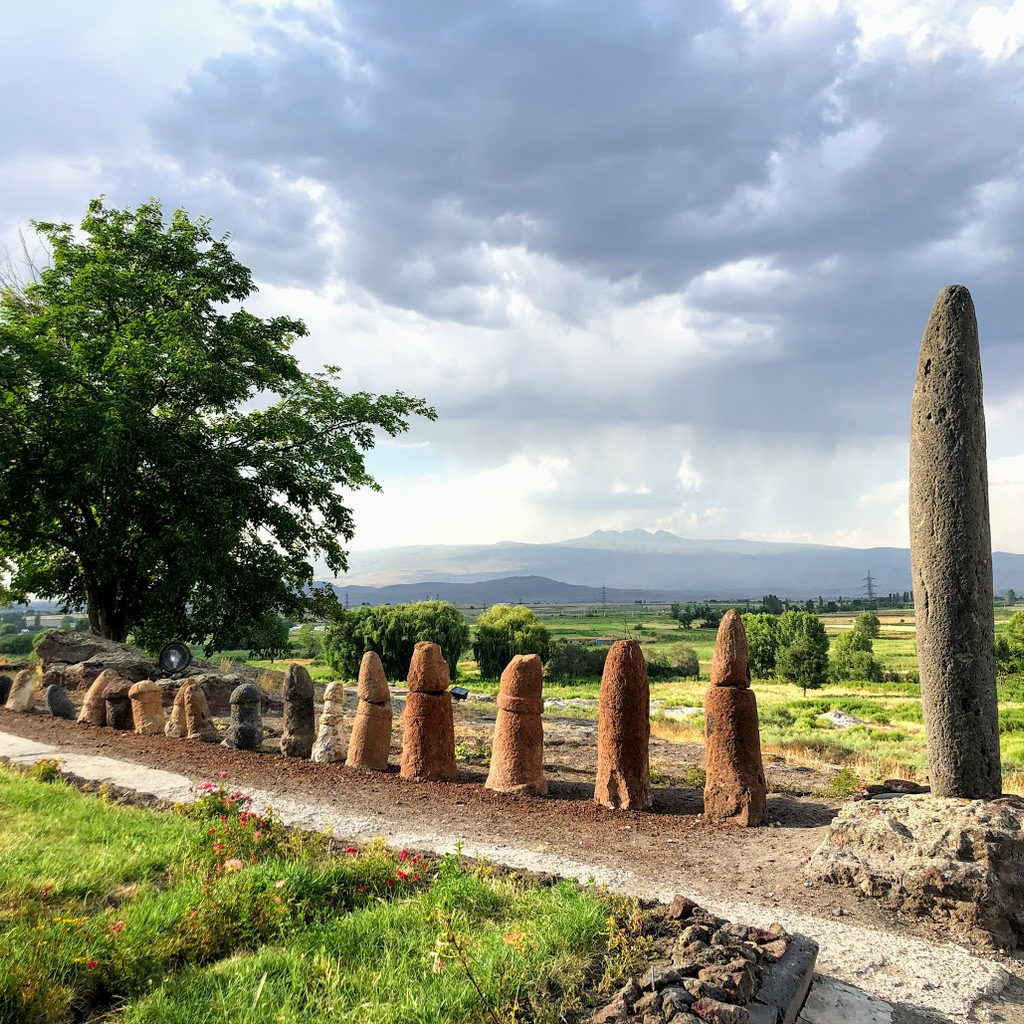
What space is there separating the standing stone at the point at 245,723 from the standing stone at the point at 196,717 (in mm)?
926

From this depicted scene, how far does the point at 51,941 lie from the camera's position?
568 centimetres

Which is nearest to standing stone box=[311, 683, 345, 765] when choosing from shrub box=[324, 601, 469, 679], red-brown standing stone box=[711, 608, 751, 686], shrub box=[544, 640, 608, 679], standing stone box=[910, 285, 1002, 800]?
red-brown standing stone box=[711, 608, 751, 686]

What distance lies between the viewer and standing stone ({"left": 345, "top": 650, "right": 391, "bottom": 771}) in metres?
13.7

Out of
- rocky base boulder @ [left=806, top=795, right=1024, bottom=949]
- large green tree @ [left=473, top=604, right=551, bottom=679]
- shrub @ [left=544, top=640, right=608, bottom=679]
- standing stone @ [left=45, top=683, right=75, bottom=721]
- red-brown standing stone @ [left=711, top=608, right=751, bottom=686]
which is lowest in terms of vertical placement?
shrub @ [left=544, top=640, right=608, bottom=679]

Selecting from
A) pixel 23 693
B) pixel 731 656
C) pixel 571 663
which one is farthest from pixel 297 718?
pixel 571 663

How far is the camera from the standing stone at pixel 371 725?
13672 millimetres

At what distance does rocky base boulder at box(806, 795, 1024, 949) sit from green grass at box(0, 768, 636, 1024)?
3.31 meters

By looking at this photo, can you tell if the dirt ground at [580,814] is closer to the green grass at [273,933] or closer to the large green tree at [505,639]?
the green grass at [273,933]

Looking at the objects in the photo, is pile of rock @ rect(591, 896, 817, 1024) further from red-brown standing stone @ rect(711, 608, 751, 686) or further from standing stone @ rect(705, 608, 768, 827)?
red-brown standing stone @ rect(711, 608, 751, 686)

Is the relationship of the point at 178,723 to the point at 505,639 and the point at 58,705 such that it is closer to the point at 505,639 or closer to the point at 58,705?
the point at 58,705

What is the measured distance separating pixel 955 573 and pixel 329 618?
2250cm

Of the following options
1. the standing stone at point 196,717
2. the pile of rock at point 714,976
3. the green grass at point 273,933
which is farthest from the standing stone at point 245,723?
the pile of rock at point 714,976

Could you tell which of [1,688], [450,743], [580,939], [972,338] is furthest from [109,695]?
[972,338]

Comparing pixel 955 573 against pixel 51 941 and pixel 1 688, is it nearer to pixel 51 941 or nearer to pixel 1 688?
pixel 51 941
